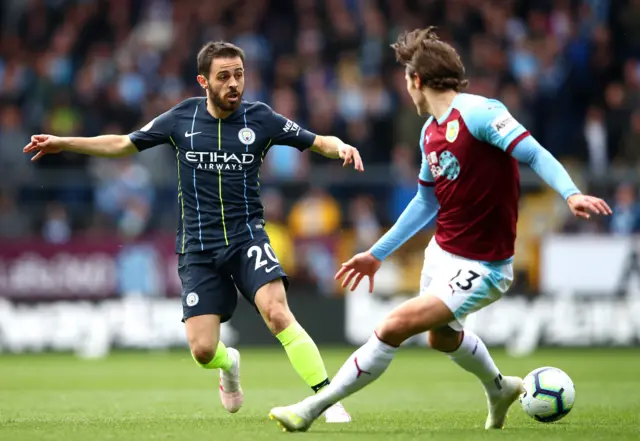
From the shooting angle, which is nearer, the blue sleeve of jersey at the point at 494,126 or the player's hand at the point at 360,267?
the blue sleeve of jersey at the point at 494,126

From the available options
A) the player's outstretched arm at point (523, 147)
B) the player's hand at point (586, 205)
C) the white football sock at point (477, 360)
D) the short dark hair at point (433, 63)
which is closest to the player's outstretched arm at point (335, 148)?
the short dark hair at point (433, 63)

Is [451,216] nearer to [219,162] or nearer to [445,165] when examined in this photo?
[445,165]

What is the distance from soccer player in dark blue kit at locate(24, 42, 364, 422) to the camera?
781cm

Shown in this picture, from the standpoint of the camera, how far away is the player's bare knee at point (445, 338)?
685 centimetres

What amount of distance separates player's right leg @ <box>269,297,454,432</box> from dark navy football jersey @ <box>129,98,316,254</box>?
1.64 meters

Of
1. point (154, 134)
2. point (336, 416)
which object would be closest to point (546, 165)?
point (336, 416)

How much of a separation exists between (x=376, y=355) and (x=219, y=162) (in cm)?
208

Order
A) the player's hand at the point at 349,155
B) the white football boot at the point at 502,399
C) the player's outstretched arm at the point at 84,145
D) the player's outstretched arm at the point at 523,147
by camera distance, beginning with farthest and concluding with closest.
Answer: the player's outstretched arm at the point at 84,145 < the player's hand at the point at 349,155 < the white football boot at the point at 502,399 < the player's outstretched arm at the point at 523,147

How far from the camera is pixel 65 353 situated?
644 inches

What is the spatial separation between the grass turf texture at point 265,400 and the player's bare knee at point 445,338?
1.66 feet

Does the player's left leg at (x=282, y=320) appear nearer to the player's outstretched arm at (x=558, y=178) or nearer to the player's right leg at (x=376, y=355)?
the player's right leg at (x=376, y=355)

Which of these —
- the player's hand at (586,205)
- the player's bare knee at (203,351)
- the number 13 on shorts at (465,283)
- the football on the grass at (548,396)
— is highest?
the player's hand at (586,205)

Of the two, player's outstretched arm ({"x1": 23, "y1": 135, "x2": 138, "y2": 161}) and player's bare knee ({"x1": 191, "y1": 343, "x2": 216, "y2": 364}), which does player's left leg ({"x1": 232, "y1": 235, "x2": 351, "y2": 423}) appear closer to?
player's bare knee ({"x1": 191, "y1": 343, "x2": 216, "y2": 364})

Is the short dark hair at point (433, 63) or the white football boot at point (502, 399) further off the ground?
the short dark hair at point (433, 63)
